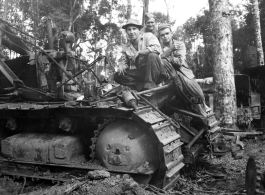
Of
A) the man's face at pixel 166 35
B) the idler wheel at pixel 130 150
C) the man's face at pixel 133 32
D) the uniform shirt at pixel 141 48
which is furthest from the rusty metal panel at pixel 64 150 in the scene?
the man's face at pixel 166 35

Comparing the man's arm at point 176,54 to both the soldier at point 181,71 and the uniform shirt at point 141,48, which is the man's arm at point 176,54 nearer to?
the soldier at point 181,71

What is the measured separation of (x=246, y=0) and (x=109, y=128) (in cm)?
2284

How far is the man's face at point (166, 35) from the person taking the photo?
616cm

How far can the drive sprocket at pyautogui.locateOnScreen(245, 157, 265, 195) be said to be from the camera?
3.62 m

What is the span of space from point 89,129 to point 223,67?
4.76 metres

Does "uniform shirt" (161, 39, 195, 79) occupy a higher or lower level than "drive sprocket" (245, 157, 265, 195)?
higher

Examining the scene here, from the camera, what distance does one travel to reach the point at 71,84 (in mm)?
6785

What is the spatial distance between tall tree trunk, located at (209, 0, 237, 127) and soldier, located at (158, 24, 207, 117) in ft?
8.49

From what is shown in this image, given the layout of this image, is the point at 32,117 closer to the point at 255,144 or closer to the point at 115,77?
the point at 115,77

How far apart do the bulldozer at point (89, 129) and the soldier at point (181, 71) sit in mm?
189

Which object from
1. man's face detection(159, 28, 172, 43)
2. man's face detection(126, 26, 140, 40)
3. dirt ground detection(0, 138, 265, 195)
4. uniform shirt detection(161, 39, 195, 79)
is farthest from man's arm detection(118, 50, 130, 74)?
dirt ground detection(0, 138, 265, 195)

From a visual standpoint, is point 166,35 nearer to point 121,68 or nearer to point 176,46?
point 176,46

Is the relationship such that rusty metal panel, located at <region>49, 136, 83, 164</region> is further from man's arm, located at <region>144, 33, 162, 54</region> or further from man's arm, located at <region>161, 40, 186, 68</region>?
man's arm, located at <region>161, 40, 186, 68</region>

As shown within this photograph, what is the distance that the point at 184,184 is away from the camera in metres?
5.10
